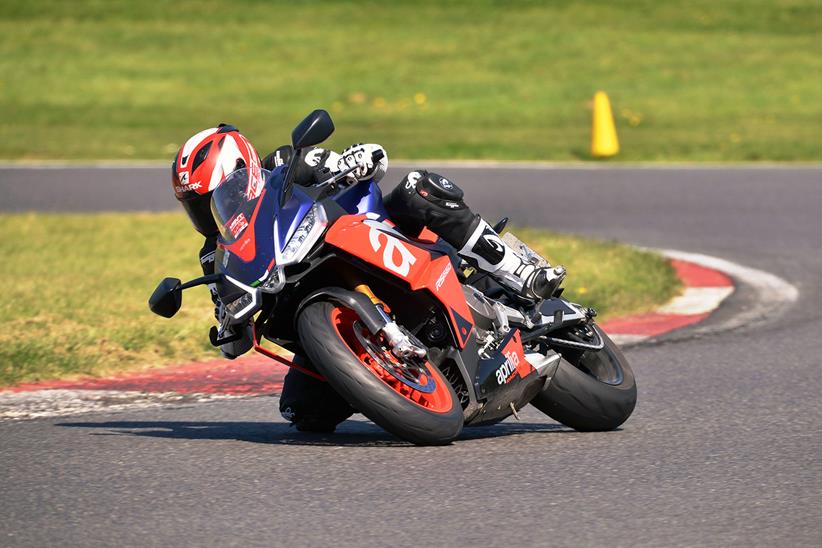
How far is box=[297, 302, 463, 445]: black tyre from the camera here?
17.6 feet

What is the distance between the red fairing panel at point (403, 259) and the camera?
557 centimetres

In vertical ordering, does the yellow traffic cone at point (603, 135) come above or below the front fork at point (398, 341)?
below

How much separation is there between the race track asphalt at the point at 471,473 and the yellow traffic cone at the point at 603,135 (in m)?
11.7

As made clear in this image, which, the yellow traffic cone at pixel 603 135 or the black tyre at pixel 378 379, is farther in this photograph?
the yellow traffic cone at pixel 603 135

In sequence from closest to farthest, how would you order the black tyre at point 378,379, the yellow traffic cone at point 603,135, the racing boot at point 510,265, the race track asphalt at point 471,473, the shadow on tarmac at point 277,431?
the race track asphalt at point 471,473 < the black tyre at point 378,379 < the racing boot at point 510,265 < the shadow on tarmac at point 277,431 < the yellow traffic cone at point 603,135

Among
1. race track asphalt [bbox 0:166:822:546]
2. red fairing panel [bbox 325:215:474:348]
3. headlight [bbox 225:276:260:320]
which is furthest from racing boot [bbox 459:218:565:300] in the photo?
headlight [bbox 225:276:260:320]

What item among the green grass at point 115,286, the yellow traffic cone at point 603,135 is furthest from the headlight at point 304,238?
the yellow traffic cone at point 603,135

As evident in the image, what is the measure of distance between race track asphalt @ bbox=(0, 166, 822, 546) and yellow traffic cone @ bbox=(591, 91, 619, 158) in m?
11.7

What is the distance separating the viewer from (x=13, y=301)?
9.87 meters

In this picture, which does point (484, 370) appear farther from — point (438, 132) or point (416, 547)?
point (438, 132)

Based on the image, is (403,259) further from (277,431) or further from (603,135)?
(603,135)

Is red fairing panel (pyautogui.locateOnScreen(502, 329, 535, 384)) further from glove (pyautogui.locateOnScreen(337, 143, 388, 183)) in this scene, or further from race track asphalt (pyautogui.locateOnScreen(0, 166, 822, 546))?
glove (pyautogui.locateOnScreen(337, 143, 388, 183))

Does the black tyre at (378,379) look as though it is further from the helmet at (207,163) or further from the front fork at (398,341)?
the helmet at (207,163)

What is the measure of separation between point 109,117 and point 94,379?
1738 cm
